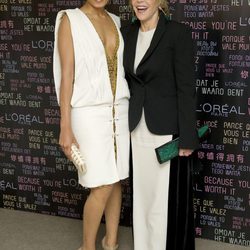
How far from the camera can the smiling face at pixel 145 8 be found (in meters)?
1.96

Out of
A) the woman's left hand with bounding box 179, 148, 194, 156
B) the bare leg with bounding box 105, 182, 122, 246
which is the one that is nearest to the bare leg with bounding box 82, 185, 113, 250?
the bare leg with bounding box 105, 182, 122, 246

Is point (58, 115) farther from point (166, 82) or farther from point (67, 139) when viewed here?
point (166, 82)

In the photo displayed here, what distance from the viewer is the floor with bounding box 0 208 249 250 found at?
2602mm

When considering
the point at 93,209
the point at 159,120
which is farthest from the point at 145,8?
the point at 93,209

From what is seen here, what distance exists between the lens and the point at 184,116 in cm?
201

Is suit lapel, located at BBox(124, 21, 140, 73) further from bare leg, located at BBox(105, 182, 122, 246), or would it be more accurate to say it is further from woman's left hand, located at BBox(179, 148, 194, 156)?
bare leg, located at BBox(105, 182, 122, 246)

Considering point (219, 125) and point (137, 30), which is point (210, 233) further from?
point (137, 30)

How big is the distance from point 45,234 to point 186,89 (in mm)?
1375

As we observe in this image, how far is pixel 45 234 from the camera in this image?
2.75m

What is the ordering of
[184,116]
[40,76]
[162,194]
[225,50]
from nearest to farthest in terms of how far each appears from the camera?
[184,116] < [162,194] < [225,50] < [40,76]

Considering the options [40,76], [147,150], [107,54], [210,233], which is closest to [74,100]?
[107,54]

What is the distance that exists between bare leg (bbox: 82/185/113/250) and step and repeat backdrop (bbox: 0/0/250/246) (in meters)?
0.49

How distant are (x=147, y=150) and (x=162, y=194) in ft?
0.74

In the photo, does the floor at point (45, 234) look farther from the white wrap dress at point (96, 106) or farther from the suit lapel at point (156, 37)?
the suit lapel at point (156, 37)
